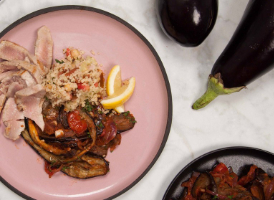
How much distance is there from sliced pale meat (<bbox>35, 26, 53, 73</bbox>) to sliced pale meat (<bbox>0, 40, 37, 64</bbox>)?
0.17 feet

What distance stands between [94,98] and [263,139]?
4.05 ft

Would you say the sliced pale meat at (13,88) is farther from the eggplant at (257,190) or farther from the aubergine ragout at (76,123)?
the eggplant at (257,190)

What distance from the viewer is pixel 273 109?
6.53ft

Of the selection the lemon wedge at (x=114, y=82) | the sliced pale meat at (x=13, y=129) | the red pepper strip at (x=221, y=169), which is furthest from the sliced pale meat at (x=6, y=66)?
the red pepper strip at (x=221, y=169)

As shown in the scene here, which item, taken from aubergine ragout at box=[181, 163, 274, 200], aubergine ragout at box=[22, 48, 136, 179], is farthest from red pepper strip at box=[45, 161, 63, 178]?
aubergine ragout at box=[181, 163, 274, 200]

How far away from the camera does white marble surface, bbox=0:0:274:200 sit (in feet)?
6.18

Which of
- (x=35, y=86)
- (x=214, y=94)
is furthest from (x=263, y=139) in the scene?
(x=35, y=86)

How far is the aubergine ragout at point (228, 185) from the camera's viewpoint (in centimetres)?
174

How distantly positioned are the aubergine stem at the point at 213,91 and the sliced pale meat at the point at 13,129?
3.71 ft

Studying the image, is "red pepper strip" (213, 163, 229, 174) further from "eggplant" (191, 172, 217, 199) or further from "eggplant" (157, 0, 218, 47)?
"eggplant" (157, 0, 218, 47)

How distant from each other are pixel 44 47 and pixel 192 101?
3.37ft

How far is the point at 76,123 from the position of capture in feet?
5.64

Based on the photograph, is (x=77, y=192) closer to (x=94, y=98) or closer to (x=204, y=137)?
(x=94, y=98)

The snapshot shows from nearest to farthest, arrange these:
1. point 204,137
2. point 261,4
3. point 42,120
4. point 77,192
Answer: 1. point 261,4
2. point 42,120
3. point 77,192
4. point 204,137
